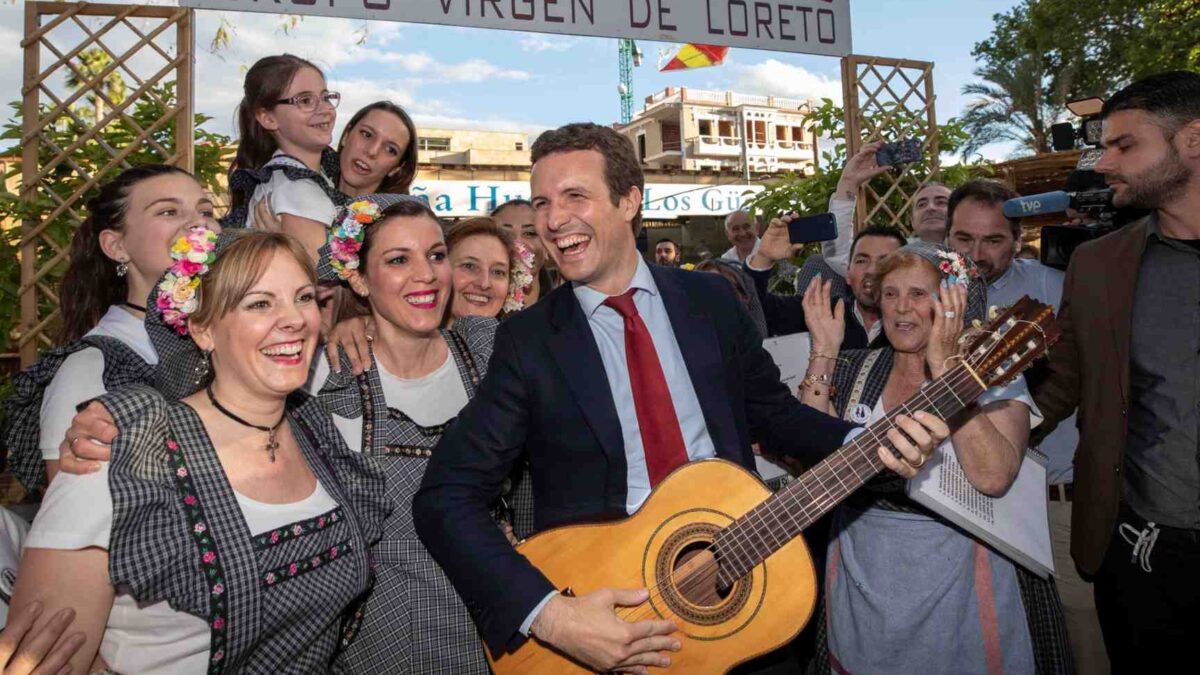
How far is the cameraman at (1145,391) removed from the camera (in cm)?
261

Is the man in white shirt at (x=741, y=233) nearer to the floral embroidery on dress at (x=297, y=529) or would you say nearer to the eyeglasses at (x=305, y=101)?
the eyeglasses at (x=305, y=101)

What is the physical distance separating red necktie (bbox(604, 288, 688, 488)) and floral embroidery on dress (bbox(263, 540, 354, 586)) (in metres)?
0.85

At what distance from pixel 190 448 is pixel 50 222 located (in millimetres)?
4171

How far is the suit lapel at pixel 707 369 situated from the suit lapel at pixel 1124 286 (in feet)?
4.86

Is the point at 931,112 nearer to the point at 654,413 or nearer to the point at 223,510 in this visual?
the point at 654,413

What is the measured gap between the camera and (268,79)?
342cm

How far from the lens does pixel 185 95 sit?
5328 millimetres

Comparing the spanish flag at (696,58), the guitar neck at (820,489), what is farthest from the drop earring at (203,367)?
the spanish flag at (696,58)

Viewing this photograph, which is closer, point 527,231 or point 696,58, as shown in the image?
point 527,231

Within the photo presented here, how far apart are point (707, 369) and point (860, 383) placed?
93cm

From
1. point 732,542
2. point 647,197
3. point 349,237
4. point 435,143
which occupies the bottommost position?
point 732,542

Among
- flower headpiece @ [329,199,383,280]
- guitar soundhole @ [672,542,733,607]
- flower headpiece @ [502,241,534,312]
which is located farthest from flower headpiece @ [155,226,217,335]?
flower headpiece @ [502,241,534,312]

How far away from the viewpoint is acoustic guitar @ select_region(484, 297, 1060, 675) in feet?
6.93

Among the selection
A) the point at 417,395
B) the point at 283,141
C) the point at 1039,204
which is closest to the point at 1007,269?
the point at 1039,204
